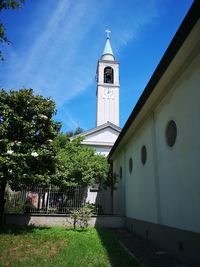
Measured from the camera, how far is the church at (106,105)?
941 inches

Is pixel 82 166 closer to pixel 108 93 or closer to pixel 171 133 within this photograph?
pixel 171 133

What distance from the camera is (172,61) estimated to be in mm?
6164

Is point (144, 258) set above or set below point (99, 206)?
below

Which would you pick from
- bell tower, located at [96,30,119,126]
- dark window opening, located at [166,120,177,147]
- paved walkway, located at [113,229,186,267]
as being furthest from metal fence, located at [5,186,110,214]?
bell tower, located at [96,30,119,126]

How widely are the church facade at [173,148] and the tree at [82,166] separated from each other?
5.69 metres

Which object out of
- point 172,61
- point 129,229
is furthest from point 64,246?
point 172,61

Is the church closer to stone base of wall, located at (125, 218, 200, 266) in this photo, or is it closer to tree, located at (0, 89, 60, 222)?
tree, located at (0, 89, 60, 222)

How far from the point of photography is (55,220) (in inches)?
525

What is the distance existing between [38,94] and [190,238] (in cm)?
910

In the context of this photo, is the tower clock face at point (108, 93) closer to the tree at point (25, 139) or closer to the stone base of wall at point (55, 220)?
the tree at point (25, 139)

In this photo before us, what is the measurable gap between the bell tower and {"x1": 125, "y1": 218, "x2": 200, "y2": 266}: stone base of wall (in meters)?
20.0

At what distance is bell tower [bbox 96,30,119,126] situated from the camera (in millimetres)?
28906

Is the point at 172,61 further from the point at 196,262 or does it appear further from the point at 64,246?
the point at 64,246

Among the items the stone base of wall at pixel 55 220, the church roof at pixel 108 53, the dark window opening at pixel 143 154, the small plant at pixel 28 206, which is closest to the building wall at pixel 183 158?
the dark window opening at pixel 143 154
